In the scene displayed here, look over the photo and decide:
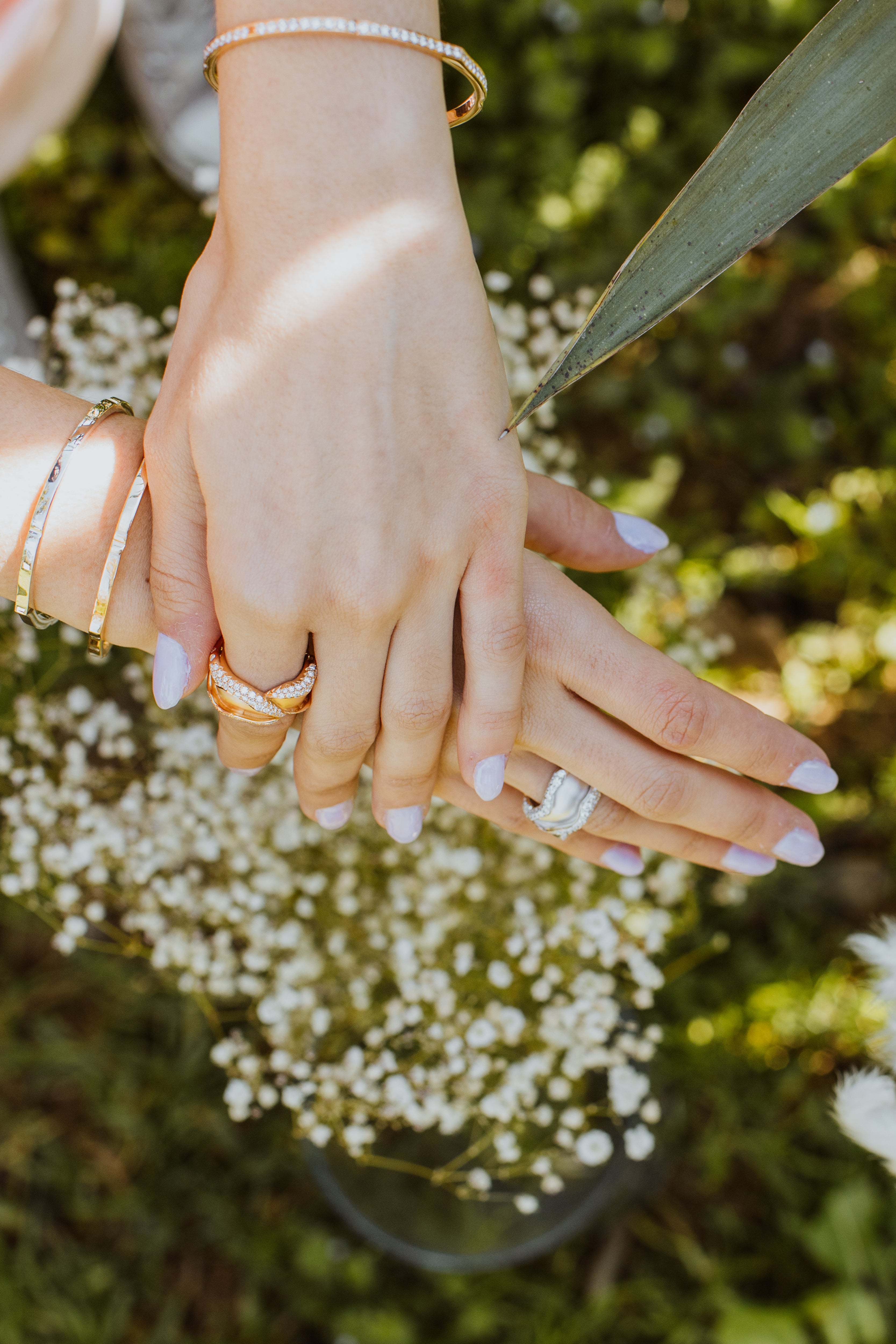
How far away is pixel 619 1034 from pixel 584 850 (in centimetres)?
24

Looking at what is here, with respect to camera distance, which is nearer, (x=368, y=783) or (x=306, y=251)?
(x=306, y=251)

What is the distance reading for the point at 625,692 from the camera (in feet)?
3.81

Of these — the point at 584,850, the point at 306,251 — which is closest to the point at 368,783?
the point at 584,850

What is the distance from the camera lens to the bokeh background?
2.00m

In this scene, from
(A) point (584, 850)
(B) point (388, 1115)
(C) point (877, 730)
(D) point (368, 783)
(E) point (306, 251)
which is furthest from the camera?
(C) point (877, 730)

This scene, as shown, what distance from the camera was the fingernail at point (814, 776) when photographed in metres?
1.20

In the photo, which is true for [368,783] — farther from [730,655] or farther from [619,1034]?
[730,655]

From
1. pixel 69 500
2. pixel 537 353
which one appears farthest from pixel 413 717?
pixel 537 353

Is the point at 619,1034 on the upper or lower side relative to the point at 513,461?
lower

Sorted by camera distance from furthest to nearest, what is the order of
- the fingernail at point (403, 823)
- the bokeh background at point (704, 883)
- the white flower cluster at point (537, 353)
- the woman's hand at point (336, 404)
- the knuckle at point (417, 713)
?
the bokeh background at point (704, 883)
the white flower cluster at point (537, 353)
the fingernail at point (403, 823)
the knuckle at point (417, 713)
the woman's hand at point (336, 404)

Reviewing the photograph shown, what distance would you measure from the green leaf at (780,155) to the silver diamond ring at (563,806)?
0.56 meters

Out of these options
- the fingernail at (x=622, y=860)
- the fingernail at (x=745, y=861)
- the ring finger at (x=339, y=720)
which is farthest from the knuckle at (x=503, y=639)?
the fingernail at (x=745, y=861)

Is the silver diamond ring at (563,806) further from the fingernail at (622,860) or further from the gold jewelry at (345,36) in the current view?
the gold jewelry at (345,36)

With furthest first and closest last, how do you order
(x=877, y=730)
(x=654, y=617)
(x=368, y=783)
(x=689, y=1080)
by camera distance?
(x=877, y=730) → (x=689, y=1080) → (x=654, y=617) → (x=368, y=783)
